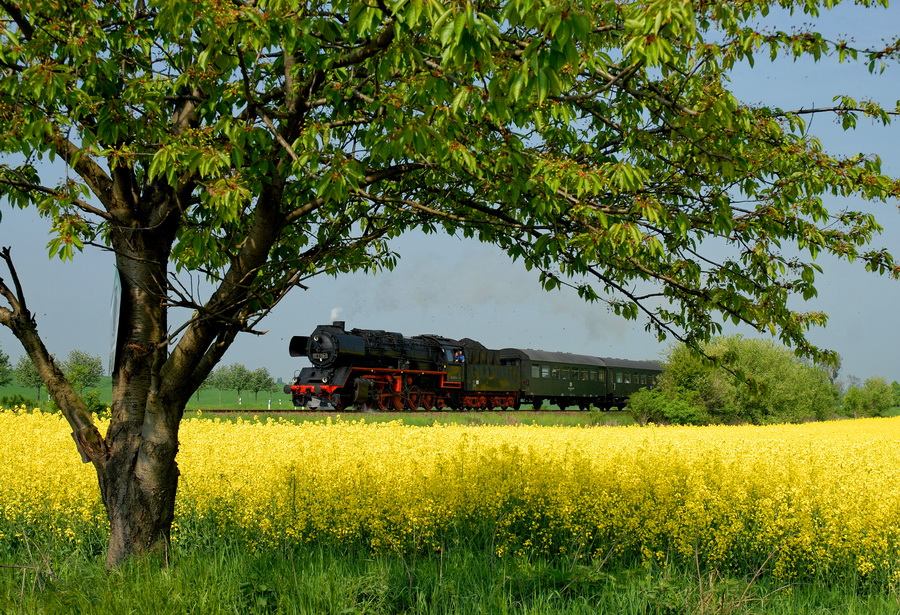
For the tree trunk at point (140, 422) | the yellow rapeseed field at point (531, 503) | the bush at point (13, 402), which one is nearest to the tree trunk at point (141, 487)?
the tree trunk at point (140, 422)

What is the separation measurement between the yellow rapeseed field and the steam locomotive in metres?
19.9

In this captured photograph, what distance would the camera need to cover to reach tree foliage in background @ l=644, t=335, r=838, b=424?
1239 inches

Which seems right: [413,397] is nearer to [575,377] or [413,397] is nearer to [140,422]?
[575,377]

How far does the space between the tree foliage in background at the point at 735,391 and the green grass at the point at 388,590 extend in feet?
70.6

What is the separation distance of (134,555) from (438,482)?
330cm

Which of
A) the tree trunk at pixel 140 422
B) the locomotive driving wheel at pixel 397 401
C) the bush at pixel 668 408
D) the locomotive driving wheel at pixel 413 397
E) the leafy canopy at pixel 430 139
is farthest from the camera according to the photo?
the locomotive driving wheel at pixel 413 397

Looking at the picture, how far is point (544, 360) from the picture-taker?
135 ft

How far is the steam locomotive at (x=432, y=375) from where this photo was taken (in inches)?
1198

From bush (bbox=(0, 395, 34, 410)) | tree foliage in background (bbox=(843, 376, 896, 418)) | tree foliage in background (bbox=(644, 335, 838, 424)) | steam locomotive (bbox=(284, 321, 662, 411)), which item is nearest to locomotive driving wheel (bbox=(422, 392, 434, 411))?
steam locomotive (bbox=(284, 321, 662, 411))

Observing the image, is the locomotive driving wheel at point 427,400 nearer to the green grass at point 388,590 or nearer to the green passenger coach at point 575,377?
the green passenger coach at point 575,377

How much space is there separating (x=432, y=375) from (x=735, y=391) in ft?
48.2

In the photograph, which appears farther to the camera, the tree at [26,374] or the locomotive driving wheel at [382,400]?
the tree at [26,374]

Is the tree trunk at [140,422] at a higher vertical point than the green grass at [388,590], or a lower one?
higher

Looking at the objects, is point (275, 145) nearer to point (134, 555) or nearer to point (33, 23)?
point (33, 23)
